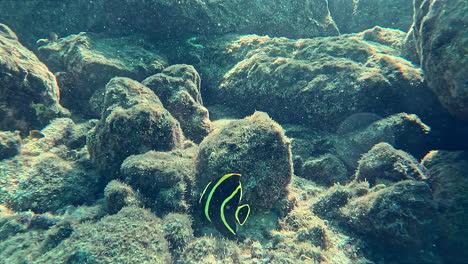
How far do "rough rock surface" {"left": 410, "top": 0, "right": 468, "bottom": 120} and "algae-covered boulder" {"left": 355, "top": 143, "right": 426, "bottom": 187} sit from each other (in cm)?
103

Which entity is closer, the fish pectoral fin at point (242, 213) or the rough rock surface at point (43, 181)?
the fish pectoral fin at point (242, 213)

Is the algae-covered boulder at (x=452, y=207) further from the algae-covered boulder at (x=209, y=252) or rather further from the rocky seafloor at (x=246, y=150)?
the algae-covered boulder at (x=209, y=252)

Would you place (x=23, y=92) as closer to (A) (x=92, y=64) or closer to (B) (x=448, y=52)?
(A) (x=92, y=64)

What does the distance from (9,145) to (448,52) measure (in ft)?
22.4

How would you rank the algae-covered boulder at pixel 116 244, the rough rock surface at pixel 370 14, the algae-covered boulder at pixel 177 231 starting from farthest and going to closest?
the rough rock surface at pixel 370 14, the algae-covered boulder at pixel 177 231, the algae-covered boulder at pixel 116 244

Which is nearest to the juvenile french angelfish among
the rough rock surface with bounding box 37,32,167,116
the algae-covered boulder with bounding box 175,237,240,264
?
the algae-covered boulder with bounding box 175,237,240,264

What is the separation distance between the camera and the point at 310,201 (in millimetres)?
3658

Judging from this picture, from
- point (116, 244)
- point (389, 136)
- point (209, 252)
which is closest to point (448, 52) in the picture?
point (389, 136)

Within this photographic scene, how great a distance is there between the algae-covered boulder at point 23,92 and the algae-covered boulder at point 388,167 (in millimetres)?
6196

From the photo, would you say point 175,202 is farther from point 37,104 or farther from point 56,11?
point 56,11

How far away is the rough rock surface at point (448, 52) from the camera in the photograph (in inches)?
127

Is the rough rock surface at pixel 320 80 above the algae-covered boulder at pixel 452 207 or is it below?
above

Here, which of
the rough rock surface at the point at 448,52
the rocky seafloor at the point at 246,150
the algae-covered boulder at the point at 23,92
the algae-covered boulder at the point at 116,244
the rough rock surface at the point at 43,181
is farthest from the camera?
the algae-covered boulder at the point at 23,92

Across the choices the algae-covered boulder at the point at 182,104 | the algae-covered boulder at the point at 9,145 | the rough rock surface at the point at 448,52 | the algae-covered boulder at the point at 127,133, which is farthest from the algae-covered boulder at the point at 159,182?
the rough rock surface at the point at 448,52
